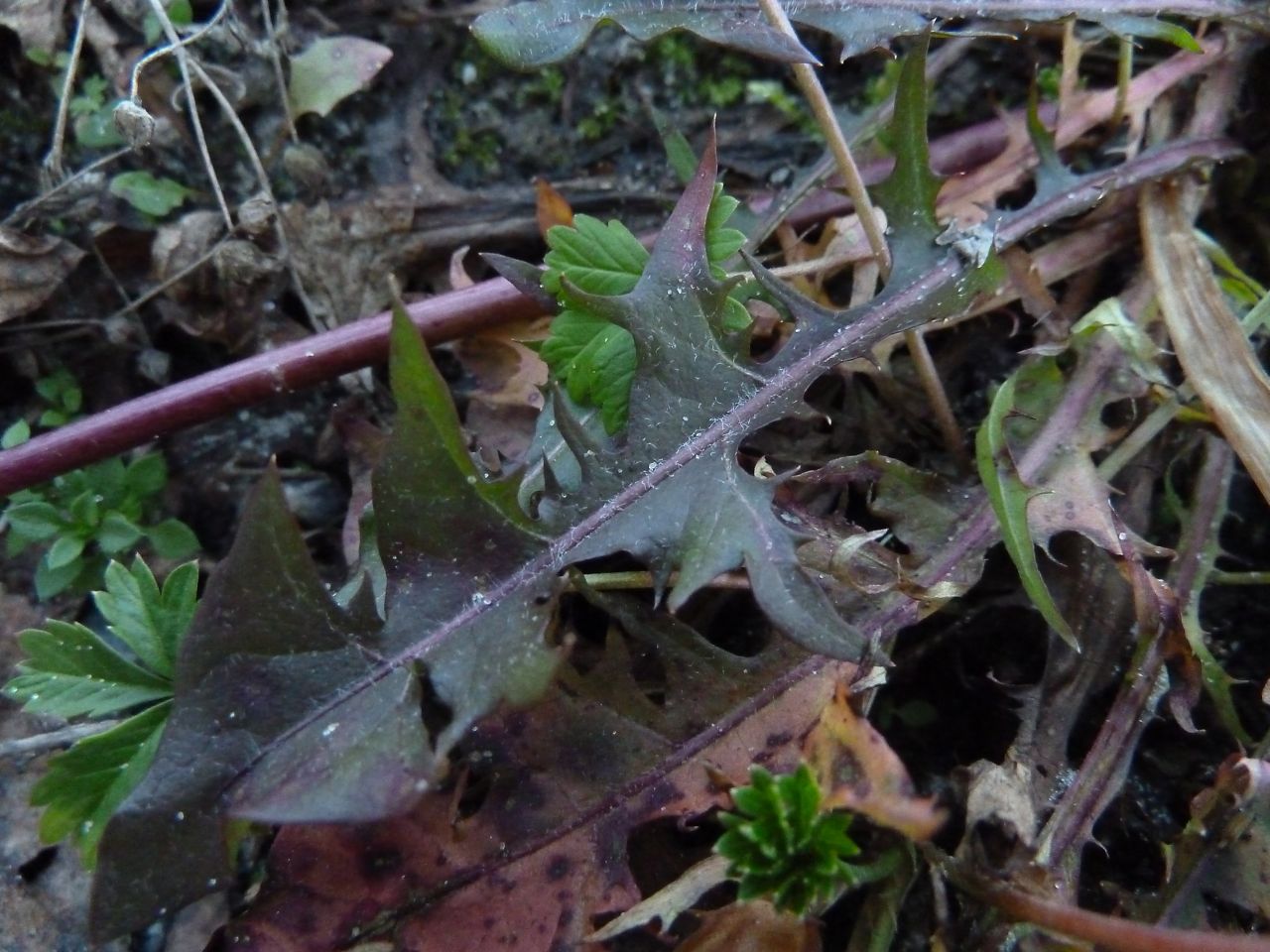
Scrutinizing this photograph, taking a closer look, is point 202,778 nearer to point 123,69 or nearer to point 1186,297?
point 123,69

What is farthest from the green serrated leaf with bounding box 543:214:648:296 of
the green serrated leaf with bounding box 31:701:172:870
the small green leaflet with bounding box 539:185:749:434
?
the green serrated leaf with bounding box 31:701:172:870

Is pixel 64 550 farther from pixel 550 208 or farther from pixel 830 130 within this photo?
pixel 830 130

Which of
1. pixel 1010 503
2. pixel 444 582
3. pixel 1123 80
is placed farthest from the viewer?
pixel 1123 80

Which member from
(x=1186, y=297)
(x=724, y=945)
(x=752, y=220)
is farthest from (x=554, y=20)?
(x=724, y=945)

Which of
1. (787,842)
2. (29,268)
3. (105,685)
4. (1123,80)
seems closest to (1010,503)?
(787,842)

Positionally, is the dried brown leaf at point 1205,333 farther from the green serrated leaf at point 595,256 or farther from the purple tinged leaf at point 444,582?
the green serrated leaf at point 595,256

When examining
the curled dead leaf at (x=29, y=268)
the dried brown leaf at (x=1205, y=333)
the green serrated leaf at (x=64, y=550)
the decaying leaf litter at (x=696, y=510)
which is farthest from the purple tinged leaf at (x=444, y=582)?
the curled dead leaf at (x=29, y=268)

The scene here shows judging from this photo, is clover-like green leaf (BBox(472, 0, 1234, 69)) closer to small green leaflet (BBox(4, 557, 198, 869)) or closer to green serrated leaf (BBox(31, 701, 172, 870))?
small green leaflet (BBox(4, 557, 198, 869))
